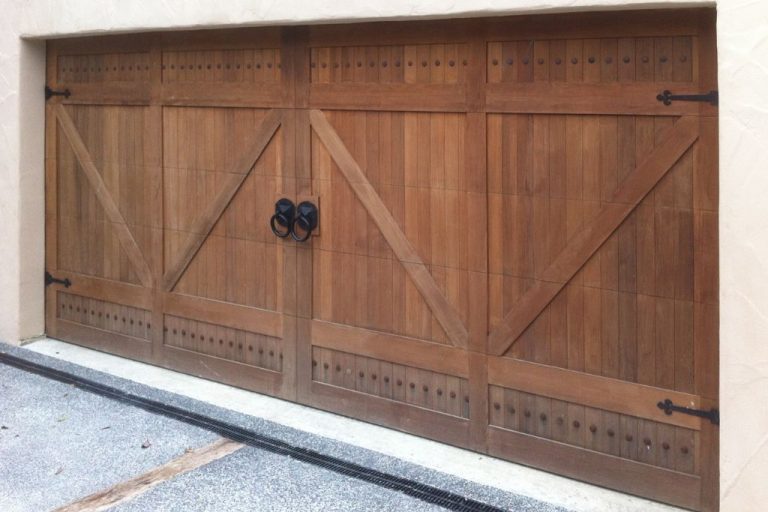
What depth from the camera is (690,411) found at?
391cm

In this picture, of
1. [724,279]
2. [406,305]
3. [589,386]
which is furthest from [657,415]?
[406,305]

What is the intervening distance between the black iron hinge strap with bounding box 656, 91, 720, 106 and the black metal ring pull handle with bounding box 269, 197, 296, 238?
2155mm

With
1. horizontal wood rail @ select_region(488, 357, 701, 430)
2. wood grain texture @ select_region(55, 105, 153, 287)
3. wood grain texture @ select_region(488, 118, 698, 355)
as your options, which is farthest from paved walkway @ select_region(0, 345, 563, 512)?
A: wood grain texture @ select_region(55, 105, 153, 287)

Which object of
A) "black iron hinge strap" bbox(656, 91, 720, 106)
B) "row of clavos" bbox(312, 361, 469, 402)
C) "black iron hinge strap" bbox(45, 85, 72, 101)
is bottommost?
"row of clavos" bbox(312, 361, 469, 402)

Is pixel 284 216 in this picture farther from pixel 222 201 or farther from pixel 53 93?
pixel 53 93

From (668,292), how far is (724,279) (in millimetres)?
383

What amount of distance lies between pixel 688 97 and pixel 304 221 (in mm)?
2190

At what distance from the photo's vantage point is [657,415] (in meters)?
4.01

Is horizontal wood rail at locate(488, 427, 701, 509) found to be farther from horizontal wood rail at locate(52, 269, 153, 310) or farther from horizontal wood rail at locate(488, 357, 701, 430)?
horizontal wood rail at locate(52, 269, 153, 310)

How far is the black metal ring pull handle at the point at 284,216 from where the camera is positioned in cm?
525

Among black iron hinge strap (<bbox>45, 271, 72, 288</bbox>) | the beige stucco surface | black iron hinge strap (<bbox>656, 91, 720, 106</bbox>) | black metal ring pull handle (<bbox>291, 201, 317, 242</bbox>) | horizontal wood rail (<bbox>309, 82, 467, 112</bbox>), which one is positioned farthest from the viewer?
black iron hinge strap (<bbox>45, 271, 72, 288</bbox>)

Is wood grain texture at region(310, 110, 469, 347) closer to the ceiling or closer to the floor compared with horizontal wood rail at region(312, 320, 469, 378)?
closer to the ceiling

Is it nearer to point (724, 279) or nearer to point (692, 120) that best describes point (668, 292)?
point (724, 279)

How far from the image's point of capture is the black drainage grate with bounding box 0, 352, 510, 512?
418 centimetres
